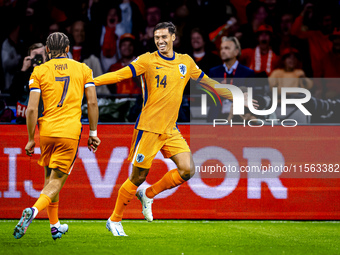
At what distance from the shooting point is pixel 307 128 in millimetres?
7766

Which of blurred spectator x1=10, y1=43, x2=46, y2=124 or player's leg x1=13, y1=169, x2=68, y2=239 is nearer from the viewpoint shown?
player's leg x1=13, y1=169, x2=68, y2=239

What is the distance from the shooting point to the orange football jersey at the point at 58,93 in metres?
5.64

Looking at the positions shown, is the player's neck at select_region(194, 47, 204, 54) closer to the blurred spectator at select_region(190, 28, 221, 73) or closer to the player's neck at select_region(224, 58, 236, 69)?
the blurred spectator at select_region(190, 28, 221, 73)

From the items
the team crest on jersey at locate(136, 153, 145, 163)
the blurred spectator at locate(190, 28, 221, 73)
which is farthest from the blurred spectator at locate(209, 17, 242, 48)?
the team crest on jersey at locate(136, 153, 145, 163)

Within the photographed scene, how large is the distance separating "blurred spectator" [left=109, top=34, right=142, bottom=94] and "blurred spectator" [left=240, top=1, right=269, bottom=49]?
205 cm

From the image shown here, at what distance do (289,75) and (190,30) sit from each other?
2039mm

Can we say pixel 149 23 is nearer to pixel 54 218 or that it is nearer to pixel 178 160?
pixel 178 160

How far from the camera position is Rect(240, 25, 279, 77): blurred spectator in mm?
10383

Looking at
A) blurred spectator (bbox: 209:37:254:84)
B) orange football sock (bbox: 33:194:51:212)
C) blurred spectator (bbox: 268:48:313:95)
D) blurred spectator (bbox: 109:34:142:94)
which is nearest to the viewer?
orange football sock (bbox: 33:194:51:212)

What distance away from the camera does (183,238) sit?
617 cm

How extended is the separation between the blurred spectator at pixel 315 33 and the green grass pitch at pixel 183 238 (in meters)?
4.20

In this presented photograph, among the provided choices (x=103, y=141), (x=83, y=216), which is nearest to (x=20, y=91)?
(x=103, y=141)

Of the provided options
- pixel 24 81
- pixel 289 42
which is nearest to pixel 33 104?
pixel 24 81

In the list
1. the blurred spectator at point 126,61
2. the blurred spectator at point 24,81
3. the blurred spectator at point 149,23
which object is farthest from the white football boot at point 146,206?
the blurred spectator at point 149,23
